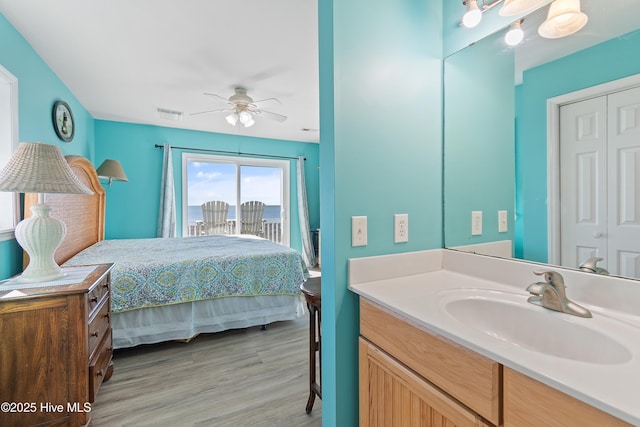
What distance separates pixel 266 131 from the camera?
4.82 metres

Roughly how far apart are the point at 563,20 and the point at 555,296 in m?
0.97

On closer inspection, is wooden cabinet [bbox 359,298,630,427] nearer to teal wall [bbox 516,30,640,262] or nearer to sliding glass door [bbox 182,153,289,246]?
teal wall [bbox 516,30,640,262]

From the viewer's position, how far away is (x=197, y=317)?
2473 mm

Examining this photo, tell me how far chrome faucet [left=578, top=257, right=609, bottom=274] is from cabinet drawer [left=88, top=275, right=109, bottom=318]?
86.9 inches

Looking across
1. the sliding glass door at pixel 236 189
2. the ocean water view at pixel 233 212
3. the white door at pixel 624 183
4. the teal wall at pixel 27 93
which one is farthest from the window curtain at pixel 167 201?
the white door at pixel 624 183

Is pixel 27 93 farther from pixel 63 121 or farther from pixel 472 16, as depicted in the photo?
pixel 472 16

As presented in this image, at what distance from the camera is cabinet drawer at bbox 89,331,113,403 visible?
1.50 m

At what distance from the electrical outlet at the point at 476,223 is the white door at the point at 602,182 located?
1.12 ft

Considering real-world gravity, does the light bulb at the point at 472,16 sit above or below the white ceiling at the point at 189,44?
below

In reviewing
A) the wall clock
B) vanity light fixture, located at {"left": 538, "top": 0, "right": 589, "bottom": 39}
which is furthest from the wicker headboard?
vanity light fixture, located at {"left": 538, "top": 0, "right": 589, "bottom": 39}

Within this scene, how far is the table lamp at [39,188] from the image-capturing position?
143 centimetres

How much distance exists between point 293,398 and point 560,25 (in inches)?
89.0

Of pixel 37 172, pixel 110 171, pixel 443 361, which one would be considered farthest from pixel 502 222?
pixel 110 171

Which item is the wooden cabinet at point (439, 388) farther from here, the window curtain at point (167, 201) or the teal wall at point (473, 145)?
the window curtain at point (167, 201)
